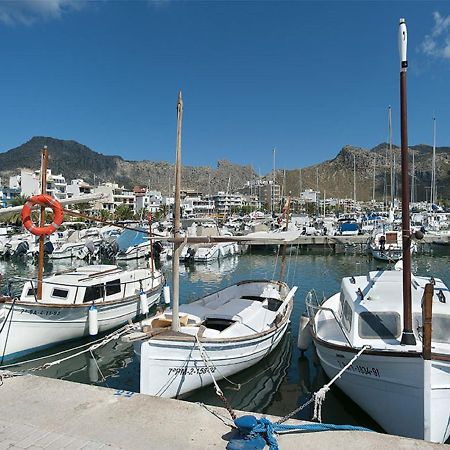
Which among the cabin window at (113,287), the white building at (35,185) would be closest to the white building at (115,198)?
the white building at (35,185)

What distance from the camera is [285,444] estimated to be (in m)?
5.73

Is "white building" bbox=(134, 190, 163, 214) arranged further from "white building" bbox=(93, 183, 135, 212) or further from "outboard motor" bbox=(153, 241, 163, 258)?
"outboard motor" bbox=(153, 241, 163, 258)

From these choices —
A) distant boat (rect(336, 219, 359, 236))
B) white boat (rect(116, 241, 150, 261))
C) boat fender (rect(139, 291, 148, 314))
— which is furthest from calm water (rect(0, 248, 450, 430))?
distant boat (rect(336, 219, 359, 236))

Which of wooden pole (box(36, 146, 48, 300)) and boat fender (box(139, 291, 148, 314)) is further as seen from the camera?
boat fender (box(139, 291, 148, 314))

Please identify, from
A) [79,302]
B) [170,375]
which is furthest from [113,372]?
[170,375]

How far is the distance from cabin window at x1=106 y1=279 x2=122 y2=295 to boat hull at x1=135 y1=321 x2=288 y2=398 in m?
7.85

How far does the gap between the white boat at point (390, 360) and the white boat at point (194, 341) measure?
2.05m

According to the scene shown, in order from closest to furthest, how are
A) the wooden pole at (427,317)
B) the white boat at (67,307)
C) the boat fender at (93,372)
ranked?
the wooden pole at (427,317) → the boat fender at (93,372) → the white boat at (67,307)

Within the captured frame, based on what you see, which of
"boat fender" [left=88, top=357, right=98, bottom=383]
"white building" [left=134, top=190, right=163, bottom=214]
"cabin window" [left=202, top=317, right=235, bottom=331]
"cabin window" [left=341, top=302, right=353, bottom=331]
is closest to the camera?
"cabin window" [left=341, top=302, right=353, bottom=331]

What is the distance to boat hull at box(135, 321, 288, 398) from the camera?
8.91 meters

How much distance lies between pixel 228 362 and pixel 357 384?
3.42m

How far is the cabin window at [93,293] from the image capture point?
1540cm

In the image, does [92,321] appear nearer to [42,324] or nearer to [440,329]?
[42,324]

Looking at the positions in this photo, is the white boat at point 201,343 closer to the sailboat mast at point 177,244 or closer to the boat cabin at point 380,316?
the sailboat mast at point 177,244
